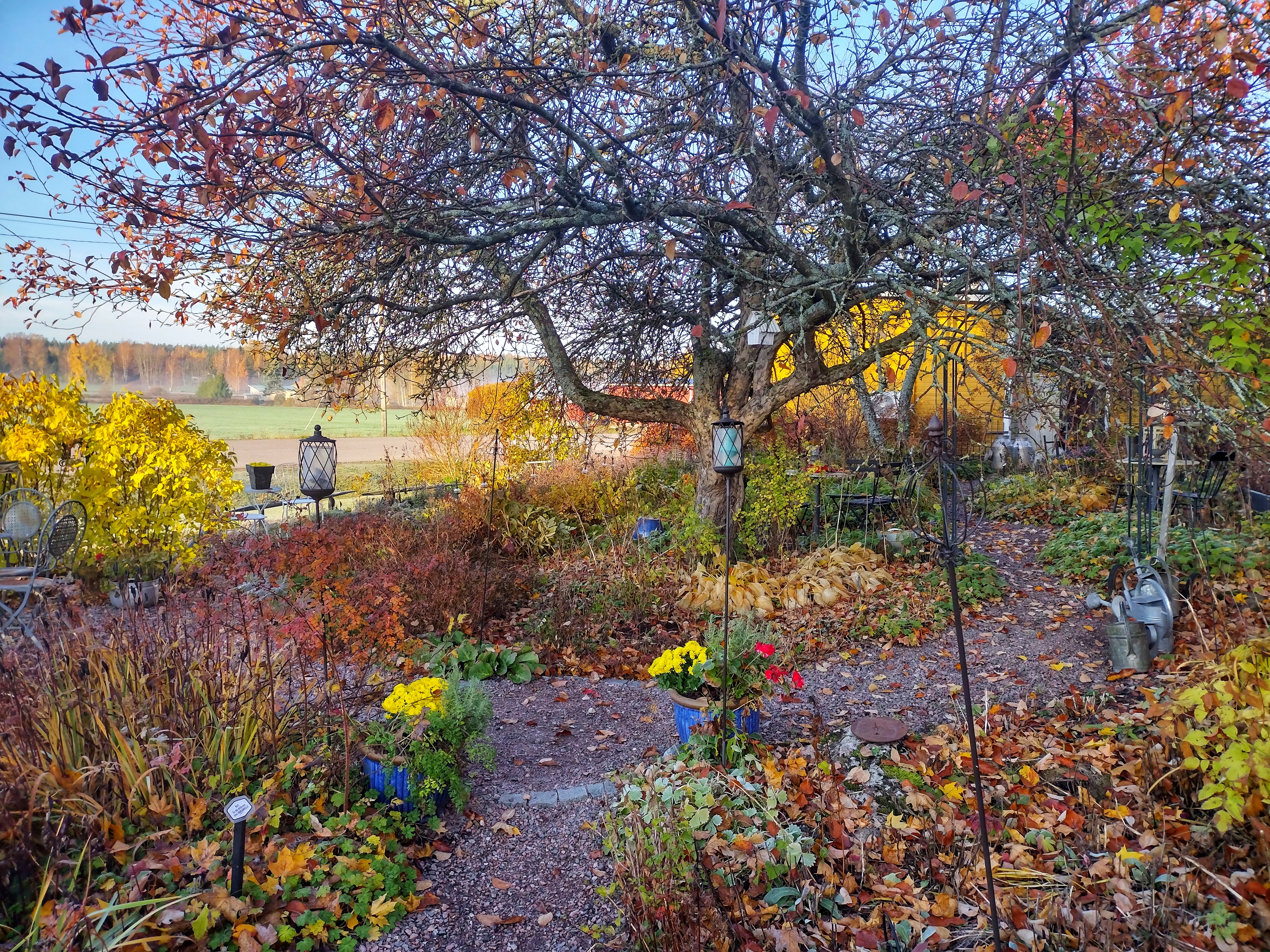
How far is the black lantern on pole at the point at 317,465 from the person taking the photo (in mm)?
6730

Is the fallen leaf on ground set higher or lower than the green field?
lower

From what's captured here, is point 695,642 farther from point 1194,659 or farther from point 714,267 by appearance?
point 714,267

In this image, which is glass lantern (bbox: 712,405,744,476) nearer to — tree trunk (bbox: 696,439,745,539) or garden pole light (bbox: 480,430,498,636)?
garden pole light (bbox: 480,430,498,636)

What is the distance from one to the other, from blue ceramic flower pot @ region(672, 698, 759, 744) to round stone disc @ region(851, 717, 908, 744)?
1.55 ft

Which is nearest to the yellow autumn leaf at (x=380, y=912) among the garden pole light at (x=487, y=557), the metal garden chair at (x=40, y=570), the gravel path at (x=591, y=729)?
the gravel path at (x=591, y=729)

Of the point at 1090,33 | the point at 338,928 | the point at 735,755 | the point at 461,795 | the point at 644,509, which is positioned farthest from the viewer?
the point at 644,509

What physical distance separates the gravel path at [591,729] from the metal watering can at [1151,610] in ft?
1.13

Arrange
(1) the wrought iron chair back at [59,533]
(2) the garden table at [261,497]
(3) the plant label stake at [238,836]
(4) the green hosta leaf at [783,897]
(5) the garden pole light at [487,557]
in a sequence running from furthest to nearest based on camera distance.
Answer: (2) the garden table at [261,497] < (5) the garden pole light at [487,557] < (1) the wrought iron chair back at [59,533] < (4) the green hosta leaf at [783,897] < (3) the plant label stake at [238,836]

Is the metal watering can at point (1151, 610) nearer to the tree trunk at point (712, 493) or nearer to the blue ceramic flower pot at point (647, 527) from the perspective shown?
the tree trunk at point (712, 493)

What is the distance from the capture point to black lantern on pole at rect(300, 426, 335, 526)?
6.73 metres

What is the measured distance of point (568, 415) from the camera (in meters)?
10.6

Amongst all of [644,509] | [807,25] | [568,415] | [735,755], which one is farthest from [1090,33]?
[568,415]

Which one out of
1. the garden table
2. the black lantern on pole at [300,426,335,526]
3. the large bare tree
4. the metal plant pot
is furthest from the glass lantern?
the metal plant pot

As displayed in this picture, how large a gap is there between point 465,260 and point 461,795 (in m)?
3.64
